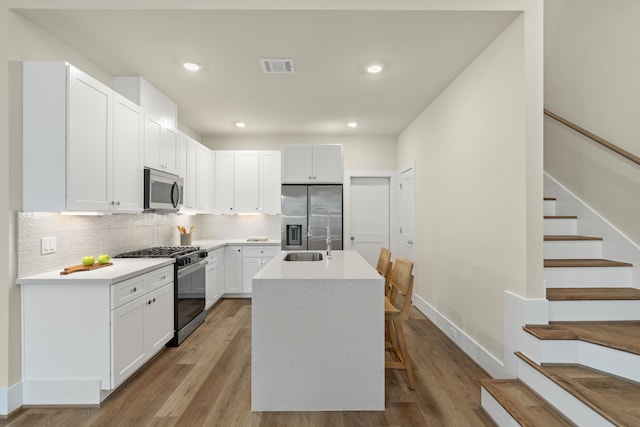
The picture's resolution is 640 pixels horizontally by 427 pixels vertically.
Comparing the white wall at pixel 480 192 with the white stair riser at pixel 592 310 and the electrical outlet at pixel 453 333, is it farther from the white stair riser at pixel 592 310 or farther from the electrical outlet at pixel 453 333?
the white stair riser at pixel 592 310

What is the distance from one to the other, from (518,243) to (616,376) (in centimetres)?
92

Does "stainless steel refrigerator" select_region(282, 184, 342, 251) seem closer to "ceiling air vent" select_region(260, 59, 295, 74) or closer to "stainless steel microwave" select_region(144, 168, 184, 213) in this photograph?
"stainless steel microwave" select_region(144, 168, 184, 213)

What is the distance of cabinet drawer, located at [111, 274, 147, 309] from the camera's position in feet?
7.33

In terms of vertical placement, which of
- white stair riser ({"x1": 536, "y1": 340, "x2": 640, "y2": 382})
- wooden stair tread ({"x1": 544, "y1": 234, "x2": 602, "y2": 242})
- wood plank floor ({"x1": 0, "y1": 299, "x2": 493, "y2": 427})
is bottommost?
wood plank floor ({"x1": 0, "y1": 299, "x2": 493, "y2": 427})

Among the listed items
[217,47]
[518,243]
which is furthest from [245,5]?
[518,243]

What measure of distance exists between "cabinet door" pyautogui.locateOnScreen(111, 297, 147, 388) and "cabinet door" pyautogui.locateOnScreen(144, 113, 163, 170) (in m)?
1.43

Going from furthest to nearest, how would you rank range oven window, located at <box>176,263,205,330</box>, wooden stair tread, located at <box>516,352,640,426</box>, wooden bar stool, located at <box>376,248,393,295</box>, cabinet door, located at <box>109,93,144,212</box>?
1. range oven window, located at <box>176,263,205,330</box>
2. wooden bar stool, located at <box>376,248,393,295</box>
3. cabinet door, located at <box>109,93,144,212</box>
4. wooden stair tread, located at <box>516,352,640,426</box>

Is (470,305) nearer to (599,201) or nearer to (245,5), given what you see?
(599,201)

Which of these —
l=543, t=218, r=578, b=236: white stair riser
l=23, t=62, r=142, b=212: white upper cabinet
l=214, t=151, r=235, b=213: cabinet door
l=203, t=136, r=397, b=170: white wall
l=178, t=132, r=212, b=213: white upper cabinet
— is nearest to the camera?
l=23, t=62, r=142, b=212: white upper cabinet

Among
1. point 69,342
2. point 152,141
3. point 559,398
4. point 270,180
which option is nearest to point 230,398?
point 69,342

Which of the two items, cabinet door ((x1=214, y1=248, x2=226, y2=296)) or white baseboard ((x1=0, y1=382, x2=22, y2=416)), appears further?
cabinet door ((x1=214, y1=248, x2=226, y2=296))

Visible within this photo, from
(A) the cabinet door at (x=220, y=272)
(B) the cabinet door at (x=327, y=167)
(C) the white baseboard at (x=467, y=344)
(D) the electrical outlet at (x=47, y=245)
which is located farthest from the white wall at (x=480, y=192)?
(D) the electrical outlet at (x=47, y=245)

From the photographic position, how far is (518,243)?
224cm

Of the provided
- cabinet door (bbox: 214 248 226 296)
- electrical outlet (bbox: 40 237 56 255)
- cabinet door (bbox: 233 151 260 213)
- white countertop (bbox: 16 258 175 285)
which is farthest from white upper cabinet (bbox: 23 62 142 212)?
cabinet door (bbox: 233 151 260 213)
